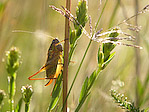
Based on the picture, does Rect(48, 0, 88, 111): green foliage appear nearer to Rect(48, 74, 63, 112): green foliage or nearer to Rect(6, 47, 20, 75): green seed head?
Rect(48, 74, 63, 112): green foliage

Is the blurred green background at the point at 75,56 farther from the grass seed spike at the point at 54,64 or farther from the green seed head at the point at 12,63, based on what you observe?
the green seed head at the point at 12,63

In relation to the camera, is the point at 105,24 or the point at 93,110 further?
the point at 105,24

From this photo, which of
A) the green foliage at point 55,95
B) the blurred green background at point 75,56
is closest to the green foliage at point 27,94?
the green foliage at point 55,95

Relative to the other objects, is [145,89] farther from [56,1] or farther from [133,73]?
[56,1]

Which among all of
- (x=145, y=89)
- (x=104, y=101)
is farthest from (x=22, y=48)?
(x=145, y=89)

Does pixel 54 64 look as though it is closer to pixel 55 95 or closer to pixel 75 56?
pixel 55 95

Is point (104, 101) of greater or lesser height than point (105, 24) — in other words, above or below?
below

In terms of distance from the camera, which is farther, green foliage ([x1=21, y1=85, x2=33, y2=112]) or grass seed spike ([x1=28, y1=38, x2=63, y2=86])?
grass seed spike ([x1=28, y1=38, x2=63, y2=86])

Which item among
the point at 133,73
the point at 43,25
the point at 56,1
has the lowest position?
the point at 133,73

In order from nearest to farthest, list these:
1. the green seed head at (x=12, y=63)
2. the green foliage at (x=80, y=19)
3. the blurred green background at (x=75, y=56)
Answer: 1. the green seed head at (x=12, y=63)
2. the green foliage at (x=80, y=19)
3. the blurred green background at (x=75, y=56)

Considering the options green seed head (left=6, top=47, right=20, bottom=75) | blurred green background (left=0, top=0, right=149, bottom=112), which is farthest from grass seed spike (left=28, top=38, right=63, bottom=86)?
blurred green background (left=0, top=0, right=149, bottom=112)

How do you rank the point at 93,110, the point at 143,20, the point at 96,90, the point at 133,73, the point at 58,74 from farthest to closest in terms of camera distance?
the point at 143,20
the point at 133,73
the point at 96,90
the point at 93,110
the point at 58,74
